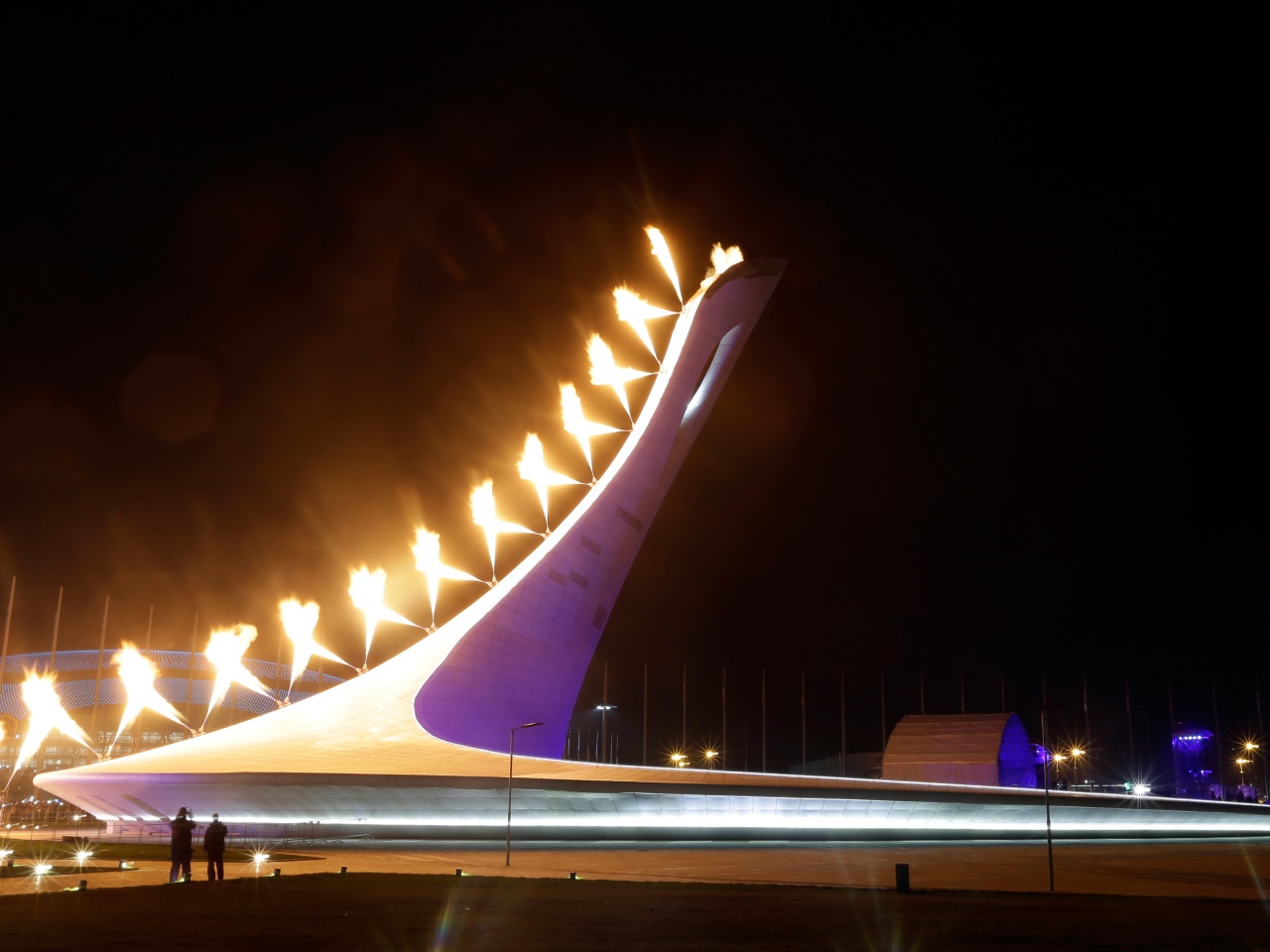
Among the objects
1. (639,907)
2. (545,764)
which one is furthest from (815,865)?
(639,907)

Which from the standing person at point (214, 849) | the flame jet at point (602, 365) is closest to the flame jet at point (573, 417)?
the flame jet at point (602, 365)

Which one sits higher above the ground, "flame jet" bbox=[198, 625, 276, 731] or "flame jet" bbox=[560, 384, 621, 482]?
"flame jet" bbox=[560, 384, 621, 482]

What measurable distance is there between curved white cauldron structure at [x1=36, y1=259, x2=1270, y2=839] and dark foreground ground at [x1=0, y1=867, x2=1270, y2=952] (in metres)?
9.90

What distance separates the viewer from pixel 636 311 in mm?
31469

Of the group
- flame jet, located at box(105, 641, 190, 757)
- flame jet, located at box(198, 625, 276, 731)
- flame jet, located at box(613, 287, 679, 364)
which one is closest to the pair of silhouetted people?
flame jet, located at box(105, 641, 190, 757)

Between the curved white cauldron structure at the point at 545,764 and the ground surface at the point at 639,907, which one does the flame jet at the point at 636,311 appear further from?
the ground surface at the point at 639,907

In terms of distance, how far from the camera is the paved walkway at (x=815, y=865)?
14922mm

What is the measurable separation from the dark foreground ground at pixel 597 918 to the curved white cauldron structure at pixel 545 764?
32.5 feet

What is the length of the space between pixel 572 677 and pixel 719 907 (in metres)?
18.7

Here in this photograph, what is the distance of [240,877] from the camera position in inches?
569

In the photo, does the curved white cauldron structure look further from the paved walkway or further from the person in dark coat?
the person in dark coat

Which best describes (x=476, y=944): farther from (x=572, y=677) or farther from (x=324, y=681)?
(x=324, y=681)

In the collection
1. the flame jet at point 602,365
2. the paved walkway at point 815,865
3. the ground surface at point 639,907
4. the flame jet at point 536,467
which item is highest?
the flame jet at point 602,365

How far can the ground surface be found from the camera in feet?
28.4
